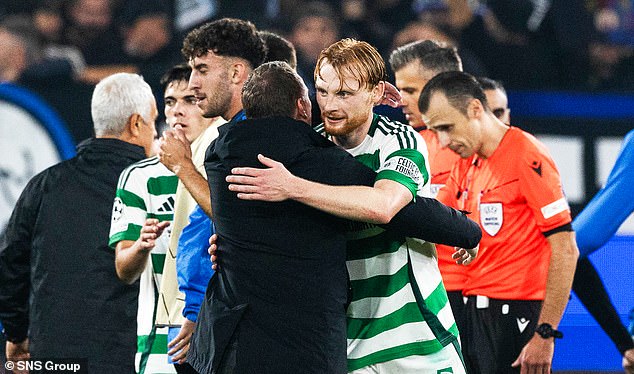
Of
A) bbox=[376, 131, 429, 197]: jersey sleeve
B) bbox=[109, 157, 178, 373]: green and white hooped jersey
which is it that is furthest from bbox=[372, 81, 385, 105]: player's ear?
bbox=[109, 157, 178, 373]: green and white hooped jersey

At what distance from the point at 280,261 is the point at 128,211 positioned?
4.07 ft

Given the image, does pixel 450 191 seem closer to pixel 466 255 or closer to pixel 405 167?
pixel 466 255

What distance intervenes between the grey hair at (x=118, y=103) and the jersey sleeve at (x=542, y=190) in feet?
5.34

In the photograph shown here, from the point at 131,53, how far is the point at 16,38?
893 millimetres

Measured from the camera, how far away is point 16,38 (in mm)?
8188

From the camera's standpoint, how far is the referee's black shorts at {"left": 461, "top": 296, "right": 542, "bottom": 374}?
4.46 m

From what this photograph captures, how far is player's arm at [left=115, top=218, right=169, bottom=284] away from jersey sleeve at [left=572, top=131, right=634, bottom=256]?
229cm

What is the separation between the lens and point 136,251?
151 inches

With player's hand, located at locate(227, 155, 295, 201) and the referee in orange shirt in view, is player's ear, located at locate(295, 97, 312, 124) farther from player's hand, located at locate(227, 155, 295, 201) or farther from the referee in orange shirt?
the referee in orange shirt

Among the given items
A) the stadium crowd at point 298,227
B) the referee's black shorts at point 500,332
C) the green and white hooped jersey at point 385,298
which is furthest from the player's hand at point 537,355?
the green and white hooped jersey at point 385,298

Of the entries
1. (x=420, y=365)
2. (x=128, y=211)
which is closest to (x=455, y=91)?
(x=128, y=211)

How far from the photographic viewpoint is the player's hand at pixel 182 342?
3.61 meters

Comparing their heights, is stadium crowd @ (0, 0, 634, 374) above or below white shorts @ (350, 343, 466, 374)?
above

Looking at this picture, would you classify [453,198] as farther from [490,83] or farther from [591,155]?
[591,155]
